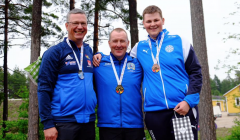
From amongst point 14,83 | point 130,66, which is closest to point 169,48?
point 130,66

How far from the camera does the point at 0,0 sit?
637 inches

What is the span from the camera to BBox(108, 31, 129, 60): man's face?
3420mm

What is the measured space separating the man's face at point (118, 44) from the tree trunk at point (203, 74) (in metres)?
5.37

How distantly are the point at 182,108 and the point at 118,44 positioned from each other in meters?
1.31

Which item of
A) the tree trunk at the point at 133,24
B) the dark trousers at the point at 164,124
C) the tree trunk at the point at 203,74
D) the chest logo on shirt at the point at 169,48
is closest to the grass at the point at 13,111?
the tree trunk at the point at 133,24

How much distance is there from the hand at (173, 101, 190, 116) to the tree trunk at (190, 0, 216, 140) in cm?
562

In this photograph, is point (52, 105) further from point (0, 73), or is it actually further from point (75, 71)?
point (0, 73)

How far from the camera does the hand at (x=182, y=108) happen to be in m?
2.74

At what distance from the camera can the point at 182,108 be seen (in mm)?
2730

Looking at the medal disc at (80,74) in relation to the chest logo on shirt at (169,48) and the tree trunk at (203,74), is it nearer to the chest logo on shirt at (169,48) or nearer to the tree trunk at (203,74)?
the chest logo on shirt at (169,48)

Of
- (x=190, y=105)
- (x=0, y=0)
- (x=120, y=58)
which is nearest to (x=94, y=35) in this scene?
(x=0, y=0)

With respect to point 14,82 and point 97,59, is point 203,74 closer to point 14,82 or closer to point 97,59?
point 97,59

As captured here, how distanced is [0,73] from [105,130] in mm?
19264

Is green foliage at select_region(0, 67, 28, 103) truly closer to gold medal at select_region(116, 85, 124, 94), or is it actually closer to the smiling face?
the smiling face
